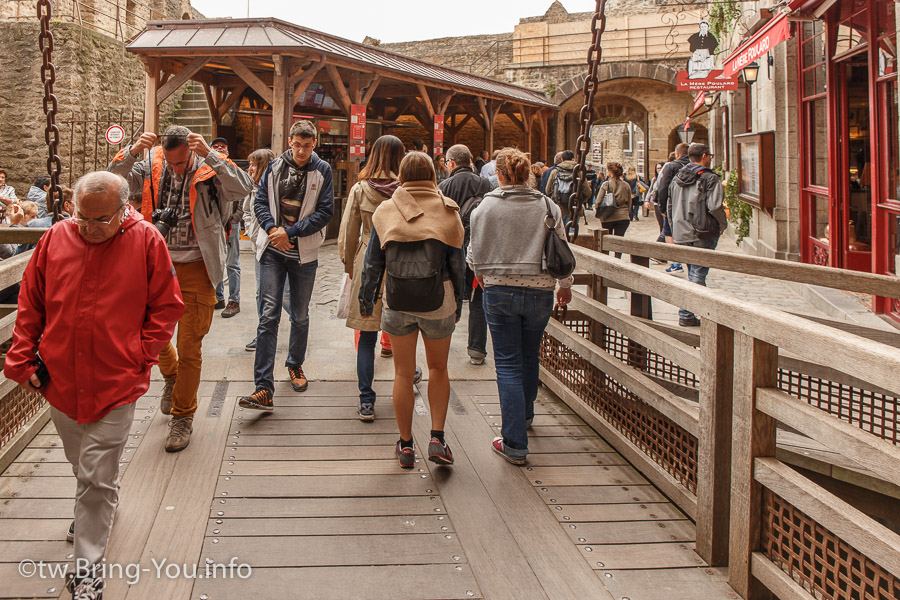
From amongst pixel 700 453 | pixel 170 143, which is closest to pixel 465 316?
pixel 170 143

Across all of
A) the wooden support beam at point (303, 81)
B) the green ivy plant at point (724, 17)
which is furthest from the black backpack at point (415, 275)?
the green ivy plant at point (724, 17)

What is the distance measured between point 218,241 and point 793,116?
8250 mm

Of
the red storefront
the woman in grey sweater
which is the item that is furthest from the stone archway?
the woman in grey sweater

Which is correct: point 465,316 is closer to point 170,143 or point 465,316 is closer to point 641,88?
point 170,143

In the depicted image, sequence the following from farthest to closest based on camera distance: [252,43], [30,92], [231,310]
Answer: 1. [30,92]
2. [252,43]
3. [231,310]

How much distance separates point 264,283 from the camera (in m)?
4.57

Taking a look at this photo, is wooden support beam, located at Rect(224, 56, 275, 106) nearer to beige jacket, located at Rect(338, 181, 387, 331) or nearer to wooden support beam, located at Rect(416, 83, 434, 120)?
wooden support beam, located at Rect(416, 83, 434, 120)

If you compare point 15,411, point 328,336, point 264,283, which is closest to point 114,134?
point 328,336

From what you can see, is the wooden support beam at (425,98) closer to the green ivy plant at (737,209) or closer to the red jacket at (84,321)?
the green ivy plant at (737,209)

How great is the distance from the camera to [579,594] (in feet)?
8.43

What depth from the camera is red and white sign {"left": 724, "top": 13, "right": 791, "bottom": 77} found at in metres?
7.92

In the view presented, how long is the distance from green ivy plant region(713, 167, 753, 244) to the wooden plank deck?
9.27 m

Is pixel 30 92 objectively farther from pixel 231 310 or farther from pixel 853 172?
pixel 853 172

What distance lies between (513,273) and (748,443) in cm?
141
